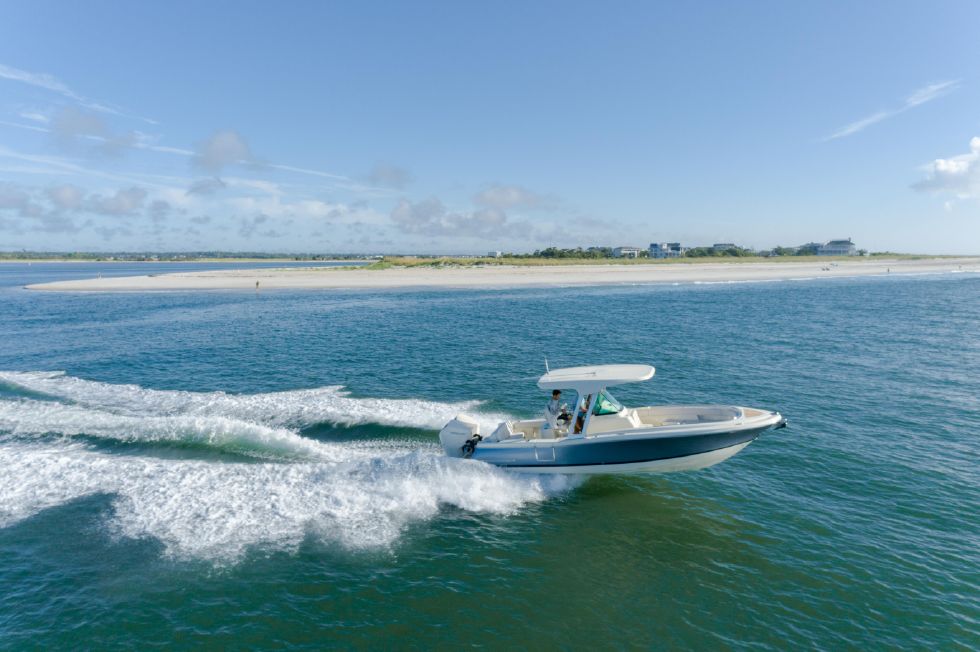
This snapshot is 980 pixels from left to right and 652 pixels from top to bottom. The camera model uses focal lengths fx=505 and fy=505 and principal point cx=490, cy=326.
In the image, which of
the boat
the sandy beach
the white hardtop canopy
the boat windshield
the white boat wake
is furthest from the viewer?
the sandy beach

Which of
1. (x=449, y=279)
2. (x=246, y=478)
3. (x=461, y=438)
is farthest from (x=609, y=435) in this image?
(x=449, y=279)

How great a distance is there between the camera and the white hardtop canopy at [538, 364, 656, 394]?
1379 cm

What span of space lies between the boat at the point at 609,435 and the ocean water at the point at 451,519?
27.6 inches

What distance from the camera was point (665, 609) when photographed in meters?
9.45

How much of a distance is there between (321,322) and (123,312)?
24636mm

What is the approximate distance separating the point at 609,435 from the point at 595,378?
157 cm

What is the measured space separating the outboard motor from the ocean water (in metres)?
0.52

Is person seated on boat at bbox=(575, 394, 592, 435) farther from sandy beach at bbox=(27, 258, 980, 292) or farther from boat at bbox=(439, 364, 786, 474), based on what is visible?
sandy beach at bbox=(27, 258, 980, 292)

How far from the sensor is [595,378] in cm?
1393

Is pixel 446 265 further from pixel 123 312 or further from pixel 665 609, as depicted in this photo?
pixel 665 609

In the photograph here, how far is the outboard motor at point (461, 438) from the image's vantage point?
14453 mm

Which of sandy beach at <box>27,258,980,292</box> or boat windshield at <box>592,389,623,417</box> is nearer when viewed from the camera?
boat windshield at <box>592,389,623,417</box>

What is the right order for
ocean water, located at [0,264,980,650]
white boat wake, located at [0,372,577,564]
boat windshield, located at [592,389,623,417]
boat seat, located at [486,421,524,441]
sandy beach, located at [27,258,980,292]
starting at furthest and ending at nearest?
sandy beach, located at [27,258,980,292], boat seat, located at [486,421,524,441], boat windshield, located at [592,389,623,417], white boat wake, located at [0,372,577,564], ocean water, located at [0,264,980,650]

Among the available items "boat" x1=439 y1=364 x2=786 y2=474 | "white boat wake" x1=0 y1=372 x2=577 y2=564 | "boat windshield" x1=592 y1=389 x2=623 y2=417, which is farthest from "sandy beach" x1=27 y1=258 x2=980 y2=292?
"boat windshield" x1=592 y1=389 x2=623 y2=417
